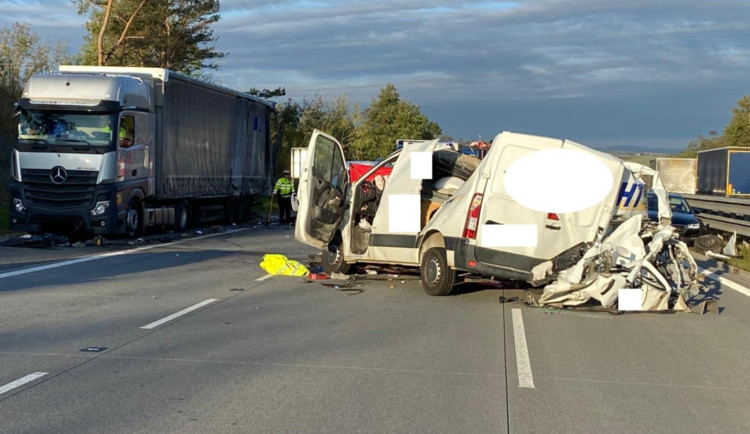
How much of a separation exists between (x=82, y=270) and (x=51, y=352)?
20.6 ft

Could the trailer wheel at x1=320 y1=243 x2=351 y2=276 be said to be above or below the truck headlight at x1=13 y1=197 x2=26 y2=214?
below

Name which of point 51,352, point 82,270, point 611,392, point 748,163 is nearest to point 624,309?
point 611,392

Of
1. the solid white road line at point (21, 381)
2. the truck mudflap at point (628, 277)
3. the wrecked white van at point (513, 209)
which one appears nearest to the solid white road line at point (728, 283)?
the truck mudflap at point (628, 277)

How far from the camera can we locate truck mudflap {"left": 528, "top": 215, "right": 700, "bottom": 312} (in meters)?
10.1

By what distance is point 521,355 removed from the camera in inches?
311

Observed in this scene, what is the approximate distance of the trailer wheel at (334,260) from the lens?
12.9m

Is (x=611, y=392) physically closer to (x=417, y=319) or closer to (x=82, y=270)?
(x=417, y=319)

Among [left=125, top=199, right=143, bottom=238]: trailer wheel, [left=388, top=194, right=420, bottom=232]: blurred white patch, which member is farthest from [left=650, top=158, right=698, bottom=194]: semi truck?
[left=388, top=194, right=420, bottom=232]: blurred white patch

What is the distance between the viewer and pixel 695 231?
864 inches

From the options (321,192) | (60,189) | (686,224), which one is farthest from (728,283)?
(60,189)

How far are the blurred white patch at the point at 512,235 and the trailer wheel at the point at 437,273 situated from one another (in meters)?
0.90

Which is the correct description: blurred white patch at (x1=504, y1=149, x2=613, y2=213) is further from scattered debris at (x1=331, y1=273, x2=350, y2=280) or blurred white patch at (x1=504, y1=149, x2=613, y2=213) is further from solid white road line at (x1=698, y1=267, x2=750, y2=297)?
solid white road line at (x1=698, y1=267, x2=750, y2=297)

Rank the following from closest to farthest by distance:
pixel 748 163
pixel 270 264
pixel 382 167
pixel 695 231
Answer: pixel 382 167
pixel 270 264
pixel 695 231
pixel 748 163

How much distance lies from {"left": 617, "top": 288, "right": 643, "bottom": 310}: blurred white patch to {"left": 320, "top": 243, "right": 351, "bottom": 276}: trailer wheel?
4.47 metres
